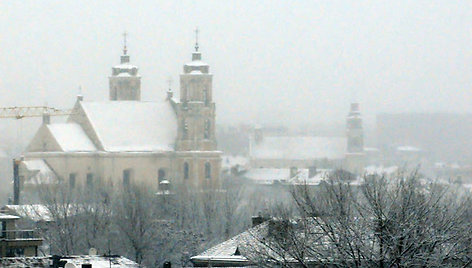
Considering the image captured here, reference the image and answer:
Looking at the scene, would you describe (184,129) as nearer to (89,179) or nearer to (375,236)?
(89,179)

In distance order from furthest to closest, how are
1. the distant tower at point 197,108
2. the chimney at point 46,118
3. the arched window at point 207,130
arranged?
the arched window at point 207,130 < the distant tower at point 197,108 < the chimney at point 46,118

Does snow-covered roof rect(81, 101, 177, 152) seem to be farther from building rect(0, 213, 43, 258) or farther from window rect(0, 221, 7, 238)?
building rect(0, 213, 43, 258)

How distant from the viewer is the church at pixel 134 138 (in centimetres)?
16088

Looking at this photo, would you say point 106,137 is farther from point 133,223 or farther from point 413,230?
point 413,230

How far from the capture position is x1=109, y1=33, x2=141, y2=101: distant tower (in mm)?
175375

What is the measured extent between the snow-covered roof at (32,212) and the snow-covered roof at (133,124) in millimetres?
62488

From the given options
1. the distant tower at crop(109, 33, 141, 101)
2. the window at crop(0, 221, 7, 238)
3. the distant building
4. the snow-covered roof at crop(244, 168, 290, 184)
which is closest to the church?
the distant tower at crop(109, 33, 141, 101)

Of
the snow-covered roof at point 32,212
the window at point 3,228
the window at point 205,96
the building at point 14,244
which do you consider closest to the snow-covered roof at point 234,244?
the building at point 14,244

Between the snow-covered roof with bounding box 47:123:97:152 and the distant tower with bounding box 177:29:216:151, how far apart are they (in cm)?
884

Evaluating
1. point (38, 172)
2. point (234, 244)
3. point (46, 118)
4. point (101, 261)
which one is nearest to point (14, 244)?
point (101, 261)

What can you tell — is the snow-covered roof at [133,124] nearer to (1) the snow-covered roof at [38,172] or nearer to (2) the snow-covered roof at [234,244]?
(1) the snow-covered roof at [38,172]

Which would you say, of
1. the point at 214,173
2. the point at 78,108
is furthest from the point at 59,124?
the point at 214,173

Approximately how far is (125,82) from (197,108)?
32.3ft

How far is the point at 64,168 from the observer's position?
160m
